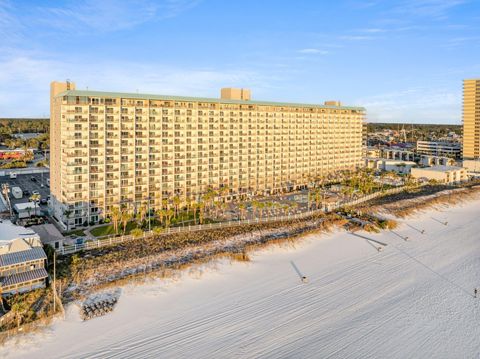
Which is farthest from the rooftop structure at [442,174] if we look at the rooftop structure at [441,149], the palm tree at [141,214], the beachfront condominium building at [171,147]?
the palm tree at [141,214]

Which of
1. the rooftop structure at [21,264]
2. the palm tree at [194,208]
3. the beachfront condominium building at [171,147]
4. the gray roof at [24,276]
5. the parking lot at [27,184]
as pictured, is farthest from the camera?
the parking lot at [27,184]

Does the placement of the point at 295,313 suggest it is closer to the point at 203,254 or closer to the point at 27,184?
the point at 203,254

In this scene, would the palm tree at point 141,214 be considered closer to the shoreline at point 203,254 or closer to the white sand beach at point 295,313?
the shoreline at point 203,254

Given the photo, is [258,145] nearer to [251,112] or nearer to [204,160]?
[251,112]

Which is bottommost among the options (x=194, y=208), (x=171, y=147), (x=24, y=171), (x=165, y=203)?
A: (x=194, y=208)

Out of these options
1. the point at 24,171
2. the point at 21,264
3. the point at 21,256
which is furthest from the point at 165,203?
the point at 24,171

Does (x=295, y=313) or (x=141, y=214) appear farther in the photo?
(x=141, y=214)
